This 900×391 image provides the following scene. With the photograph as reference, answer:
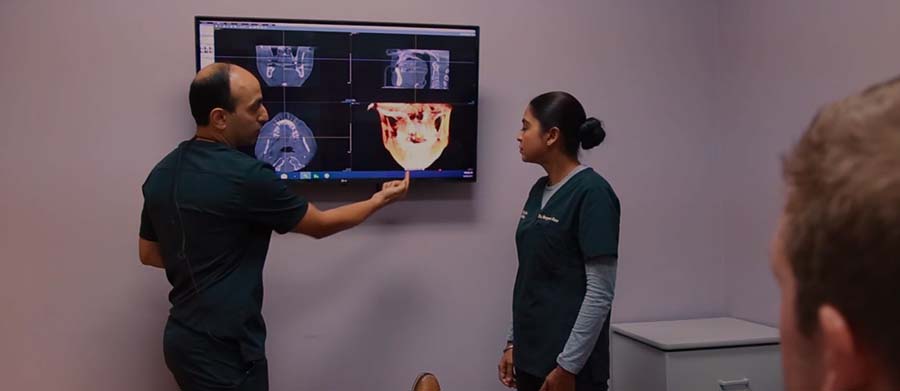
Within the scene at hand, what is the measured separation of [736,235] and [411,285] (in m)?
1.36

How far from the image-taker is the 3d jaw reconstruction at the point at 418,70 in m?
2.65

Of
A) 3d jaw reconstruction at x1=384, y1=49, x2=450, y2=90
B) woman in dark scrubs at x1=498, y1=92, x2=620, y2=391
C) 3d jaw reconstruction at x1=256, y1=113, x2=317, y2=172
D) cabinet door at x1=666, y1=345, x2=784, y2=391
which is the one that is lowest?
cabinet door at x1=666, y1=345, x2=784, y2=391

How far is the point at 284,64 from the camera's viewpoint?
8.45ft

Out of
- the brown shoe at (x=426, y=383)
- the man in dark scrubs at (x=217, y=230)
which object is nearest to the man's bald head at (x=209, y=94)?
the man in dark scrubs at (x=217, y=230)

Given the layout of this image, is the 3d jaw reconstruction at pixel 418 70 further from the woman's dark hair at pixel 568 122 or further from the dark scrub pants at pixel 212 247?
the dark scrub pants at pixel 212 247

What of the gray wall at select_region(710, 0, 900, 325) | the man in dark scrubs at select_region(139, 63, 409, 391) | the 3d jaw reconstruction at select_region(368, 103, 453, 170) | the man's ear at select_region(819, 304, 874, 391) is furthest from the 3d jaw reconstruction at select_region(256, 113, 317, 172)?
the man's ear at select_region(819, 304, 874, 391)

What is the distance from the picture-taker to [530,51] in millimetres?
2861

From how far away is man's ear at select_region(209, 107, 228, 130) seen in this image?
79.7 inches

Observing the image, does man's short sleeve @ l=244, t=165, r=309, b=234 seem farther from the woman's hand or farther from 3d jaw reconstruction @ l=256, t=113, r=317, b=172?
the woman's hand

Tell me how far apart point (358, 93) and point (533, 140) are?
2.47 ft

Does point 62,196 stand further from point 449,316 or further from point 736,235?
point 736,235

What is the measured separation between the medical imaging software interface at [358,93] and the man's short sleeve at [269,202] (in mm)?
592

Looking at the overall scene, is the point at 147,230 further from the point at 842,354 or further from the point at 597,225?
the point at 842,354

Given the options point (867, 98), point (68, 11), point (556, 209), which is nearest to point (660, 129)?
point (556, 209)
